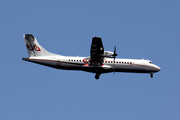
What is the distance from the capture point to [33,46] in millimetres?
58344

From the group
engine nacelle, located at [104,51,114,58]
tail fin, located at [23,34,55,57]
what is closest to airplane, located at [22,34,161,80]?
tail fin, located at [23,34,55,57]

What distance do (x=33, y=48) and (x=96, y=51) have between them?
9.66 meters

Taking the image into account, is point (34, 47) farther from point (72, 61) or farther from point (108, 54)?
point (108, 54)

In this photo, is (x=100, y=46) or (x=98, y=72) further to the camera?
(x=98, y=72)

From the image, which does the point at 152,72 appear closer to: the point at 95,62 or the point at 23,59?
the point at 95,62

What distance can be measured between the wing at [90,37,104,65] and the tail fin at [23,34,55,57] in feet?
20.9

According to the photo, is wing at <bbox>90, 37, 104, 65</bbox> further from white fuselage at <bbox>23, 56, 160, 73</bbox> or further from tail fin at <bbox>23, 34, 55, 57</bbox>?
tail fin at <bbox>23, 34, 55, 57</bbox>

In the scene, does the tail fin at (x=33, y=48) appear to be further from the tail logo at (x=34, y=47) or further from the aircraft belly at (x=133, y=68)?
the aircraft belly at (x=133, y=68)

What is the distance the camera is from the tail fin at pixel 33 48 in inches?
2286

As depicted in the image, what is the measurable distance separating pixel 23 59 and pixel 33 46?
2480 millimetres

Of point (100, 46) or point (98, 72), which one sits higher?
point (100, 46)

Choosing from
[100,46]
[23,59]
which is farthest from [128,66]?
[23,59]

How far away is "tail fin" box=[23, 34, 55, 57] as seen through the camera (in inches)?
2286

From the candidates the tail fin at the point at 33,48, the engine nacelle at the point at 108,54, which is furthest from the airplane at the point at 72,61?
the engine nacelle at the point at 108,54
